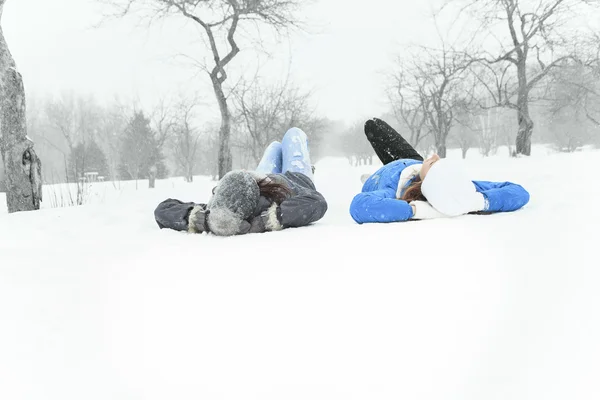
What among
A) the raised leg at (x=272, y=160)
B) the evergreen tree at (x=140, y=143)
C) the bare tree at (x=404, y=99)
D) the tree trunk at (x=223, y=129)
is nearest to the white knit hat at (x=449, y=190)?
the raised leg at (x=272, y=160)

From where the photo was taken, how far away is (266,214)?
7.11 ft

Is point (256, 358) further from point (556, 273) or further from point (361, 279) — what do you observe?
point (556, 273)

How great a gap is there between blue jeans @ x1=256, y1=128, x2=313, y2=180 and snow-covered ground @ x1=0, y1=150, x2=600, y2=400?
61.9 inches

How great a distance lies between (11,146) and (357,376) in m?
3.90

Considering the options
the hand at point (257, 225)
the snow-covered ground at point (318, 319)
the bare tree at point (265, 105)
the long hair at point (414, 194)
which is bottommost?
the snow-covered ground at point (318, 319)

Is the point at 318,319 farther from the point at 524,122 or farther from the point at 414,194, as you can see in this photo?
the point at 524,122

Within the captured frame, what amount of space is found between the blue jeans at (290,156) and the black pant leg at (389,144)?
640 millimetres

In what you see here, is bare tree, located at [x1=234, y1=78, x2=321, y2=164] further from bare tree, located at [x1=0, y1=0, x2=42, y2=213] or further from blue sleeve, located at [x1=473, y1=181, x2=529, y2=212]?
blue sleeve, located at [x1=473, y1=181, x2=529, y2=212]

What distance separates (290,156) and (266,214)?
115 cm

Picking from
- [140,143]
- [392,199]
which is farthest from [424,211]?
[140,143]

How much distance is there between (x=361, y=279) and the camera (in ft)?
3.90

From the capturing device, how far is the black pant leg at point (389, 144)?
3.35m

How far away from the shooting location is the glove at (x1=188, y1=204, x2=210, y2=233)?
216 centimetres

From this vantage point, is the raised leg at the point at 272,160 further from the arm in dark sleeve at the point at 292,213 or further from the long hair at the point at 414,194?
the long hair at the point at 414,194
